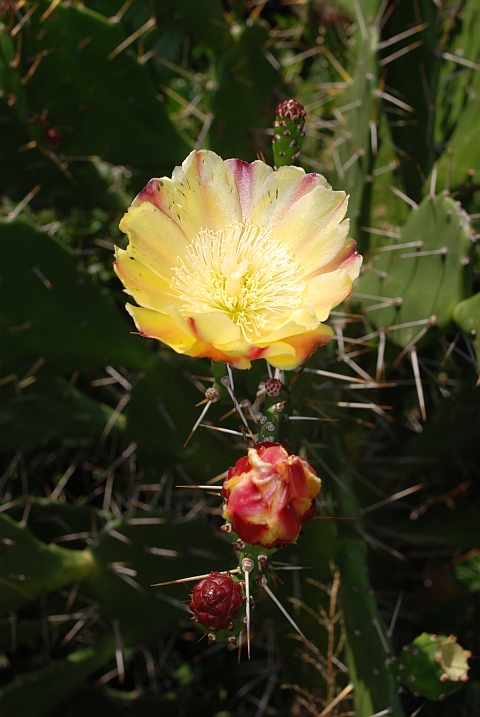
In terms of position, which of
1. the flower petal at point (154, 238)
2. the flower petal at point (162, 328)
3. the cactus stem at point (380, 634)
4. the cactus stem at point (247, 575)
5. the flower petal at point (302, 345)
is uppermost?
the flower petal at point (154, 238)

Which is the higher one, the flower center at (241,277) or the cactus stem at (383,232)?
the flower center at (241,277)

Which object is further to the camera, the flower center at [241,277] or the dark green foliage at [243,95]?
the dark green foliage at [243,95]

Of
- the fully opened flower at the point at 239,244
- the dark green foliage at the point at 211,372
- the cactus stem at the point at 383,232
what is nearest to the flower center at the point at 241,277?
the fully opened flower at the point at 239,244

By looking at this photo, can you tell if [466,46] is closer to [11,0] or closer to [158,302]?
[11,0]

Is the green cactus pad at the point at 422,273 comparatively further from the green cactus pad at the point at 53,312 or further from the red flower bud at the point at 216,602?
the red flower bud at the point at 216,602

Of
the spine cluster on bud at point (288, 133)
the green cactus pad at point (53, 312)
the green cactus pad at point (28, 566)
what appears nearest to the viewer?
the spine cluster on bud at point (288, 133)

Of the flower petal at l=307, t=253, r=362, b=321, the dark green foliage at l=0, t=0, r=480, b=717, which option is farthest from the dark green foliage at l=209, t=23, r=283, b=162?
the flower petal at l=307, t=253, r=362, b=321

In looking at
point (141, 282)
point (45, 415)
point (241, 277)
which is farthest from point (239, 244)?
point (45, 415)
